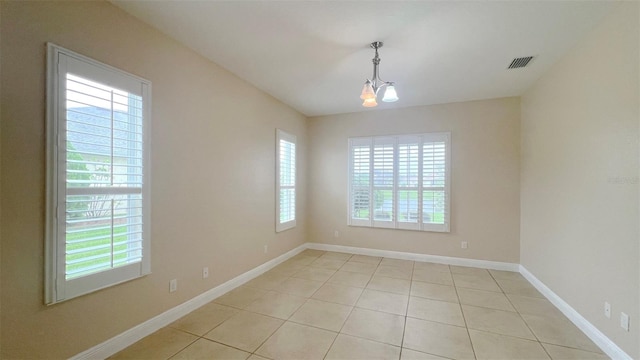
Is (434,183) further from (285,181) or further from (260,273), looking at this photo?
(260,273)

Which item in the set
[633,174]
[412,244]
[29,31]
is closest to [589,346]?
[633,174]

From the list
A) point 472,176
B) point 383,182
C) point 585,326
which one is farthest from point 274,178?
point 585,326

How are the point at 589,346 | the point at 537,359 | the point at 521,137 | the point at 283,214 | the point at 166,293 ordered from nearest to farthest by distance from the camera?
the point at 537,359 < the point at 589,346 < the point at 166,293 < the point at 521,137 < the point at 283,214

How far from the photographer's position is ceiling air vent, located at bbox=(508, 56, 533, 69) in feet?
8.98

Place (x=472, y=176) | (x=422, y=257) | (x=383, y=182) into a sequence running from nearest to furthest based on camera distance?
(x=472, y=176) → (x=422, y=257) → (x=383, y=182)

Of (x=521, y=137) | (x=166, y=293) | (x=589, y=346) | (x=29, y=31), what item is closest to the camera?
(x=29, y=31)

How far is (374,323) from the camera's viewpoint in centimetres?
247

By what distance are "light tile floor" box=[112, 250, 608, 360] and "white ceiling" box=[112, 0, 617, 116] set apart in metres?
2.66

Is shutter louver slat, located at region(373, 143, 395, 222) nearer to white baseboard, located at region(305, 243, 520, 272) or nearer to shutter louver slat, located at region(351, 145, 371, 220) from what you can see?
shutter louver slat, located at region(351, 145, 371, 220)

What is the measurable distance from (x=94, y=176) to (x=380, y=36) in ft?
8.39

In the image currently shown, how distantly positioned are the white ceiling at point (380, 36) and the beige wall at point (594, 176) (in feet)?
0.87

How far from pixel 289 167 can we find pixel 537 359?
3.74m

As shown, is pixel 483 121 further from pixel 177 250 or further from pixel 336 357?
pixel 177 250

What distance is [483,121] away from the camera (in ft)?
13.4
